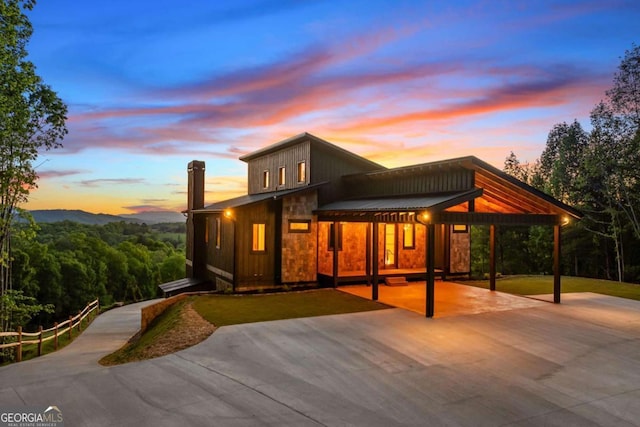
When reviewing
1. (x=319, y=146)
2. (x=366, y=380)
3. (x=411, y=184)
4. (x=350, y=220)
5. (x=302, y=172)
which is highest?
(x=319, y=146)

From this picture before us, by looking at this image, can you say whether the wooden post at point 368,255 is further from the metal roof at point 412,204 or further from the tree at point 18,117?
the tree at point 18,117

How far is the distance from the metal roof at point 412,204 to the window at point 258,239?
2.38 meters

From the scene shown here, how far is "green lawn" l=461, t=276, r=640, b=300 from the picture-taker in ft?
52.9

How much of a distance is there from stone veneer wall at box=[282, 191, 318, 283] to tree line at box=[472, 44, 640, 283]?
11.7 metres

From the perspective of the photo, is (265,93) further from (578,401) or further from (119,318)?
(578,401)

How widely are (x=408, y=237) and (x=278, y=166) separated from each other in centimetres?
765

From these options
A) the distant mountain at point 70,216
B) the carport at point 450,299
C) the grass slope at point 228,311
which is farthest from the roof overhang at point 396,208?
the distant mountain at point 70,216

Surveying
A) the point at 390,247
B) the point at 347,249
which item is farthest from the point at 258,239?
the point at 390,247

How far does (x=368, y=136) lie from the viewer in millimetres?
26312

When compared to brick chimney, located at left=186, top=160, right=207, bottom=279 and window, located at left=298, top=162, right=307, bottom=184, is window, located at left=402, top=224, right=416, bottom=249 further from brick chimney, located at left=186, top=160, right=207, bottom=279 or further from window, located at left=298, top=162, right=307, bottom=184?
brick chimney, located at left=186, top=160, right=207, bottom=279

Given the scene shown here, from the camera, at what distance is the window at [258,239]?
1540cm

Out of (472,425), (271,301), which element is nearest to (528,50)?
(271,301)

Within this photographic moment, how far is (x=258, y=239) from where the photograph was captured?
1551 centimetres

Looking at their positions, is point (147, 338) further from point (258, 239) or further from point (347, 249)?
point (347, 249)
